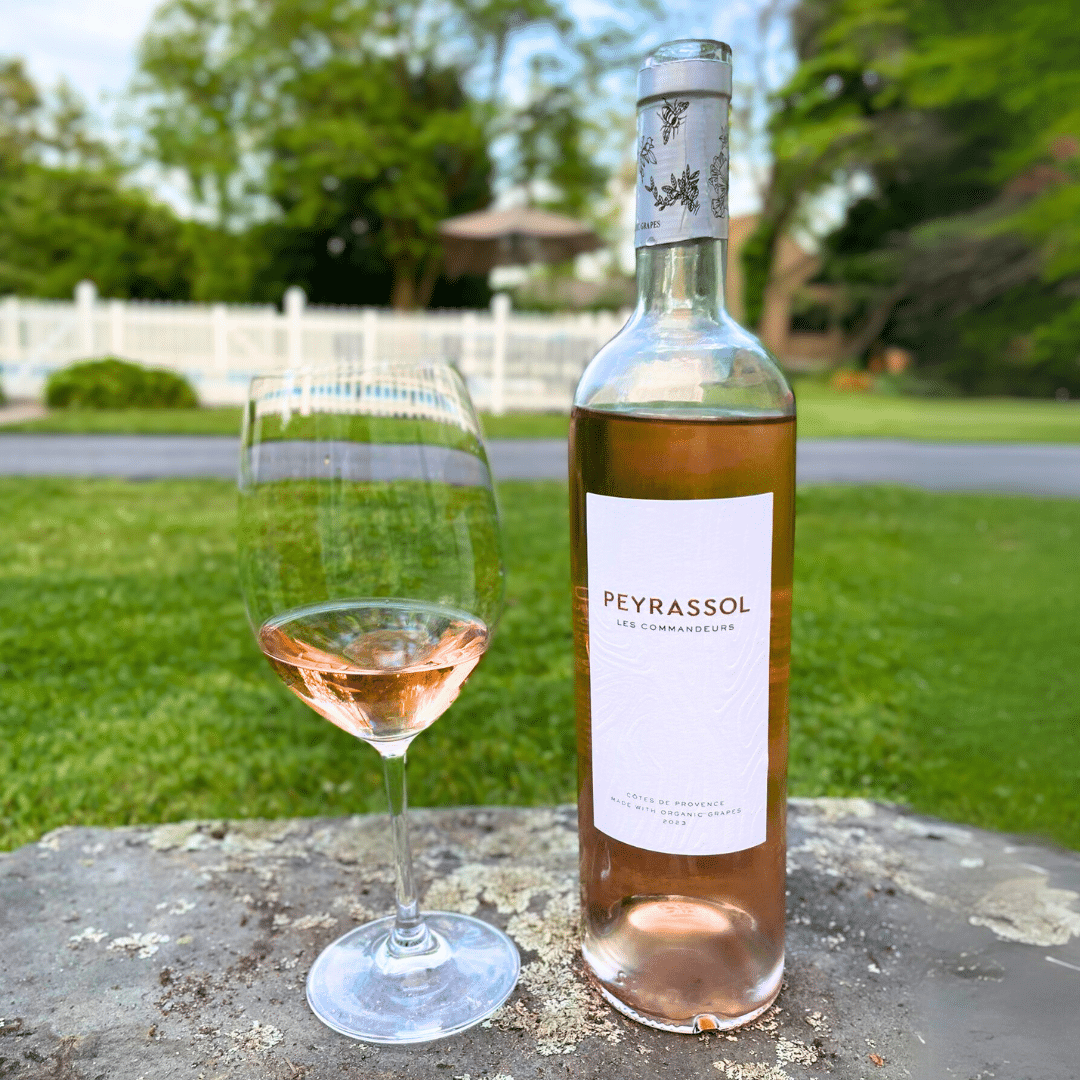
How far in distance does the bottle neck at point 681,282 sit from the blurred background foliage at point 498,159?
62.7 ft

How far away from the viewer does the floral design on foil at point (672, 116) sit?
97cm

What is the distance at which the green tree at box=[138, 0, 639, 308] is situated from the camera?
2058 cm

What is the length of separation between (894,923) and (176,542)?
3.95m

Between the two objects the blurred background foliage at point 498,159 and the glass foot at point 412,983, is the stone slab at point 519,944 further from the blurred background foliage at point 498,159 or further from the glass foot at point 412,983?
the blurred background foliage at point 498,159

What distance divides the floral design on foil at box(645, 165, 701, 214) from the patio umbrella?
1603 cm

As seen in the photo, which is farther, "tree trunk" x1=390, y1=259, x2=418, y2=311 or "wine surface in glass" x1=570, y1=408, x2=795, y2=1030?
"tree trunk" x1=390, y1=259, x2=418, y2=311

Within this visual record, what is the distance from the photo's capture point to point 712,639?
101 centimetres

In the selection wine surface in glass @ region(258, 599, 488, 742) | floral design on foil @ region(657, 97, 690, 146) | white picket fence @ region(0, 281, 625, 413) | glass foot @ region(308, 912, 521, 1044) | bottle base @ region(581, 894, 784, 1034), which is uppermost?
white picket fence @ region(0, 281, 625, 413)

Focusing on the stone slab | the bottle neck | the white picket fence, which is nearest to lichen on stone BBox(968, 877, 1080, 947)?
the stone slab

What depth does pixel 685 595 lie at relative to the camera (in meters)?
1.00

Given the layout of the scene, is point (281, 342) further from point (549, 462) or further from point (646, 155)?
point (646, 155)

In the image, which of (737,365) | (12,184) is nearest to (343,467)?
(737,365)

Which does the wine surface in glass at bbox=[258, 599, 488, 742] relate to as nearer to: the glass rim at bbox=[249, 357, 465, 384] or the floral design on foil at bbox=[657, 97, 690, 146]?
the glass rim at bbox=[249, 357, 465, 384]

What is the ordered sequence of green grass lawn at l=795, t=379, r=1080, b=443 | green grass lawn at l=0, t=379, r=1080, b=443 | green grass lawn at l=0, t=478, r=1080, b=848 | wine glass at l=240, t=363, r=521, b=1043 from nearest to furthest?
1. wine glass at l=240, t=363, r=521, b=1043
2. green grass lawn at l=0, t=478, r=1080, b=848
3. green grass lawn at l=0, t=379, r=1080, b=443
4. green grass lawn at l=795, t=379, r=1080, b=443
